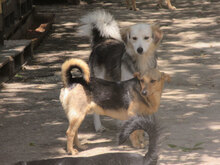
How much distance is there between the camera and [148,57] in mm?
6625

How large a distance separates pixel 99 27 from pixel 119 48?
0.41 m

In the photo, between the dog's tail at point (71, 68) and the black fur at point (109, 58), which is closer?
the dog's tail at point (71, 68)

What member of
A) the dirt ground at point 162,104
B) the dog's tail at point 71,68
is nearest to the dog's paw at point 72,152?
the dirt ground at point 162,104

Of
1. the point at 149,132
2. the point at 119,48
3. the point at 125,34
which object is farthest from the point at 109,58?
the point at 149,132

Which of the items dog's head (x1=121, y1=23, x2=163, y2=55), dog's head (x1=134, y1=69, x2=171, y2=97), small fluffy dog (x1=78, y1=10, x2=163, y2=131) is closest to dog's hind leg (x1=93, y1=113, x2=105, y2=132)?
small fluffy dog (x1=78, y1=10, x2=163, y2=131)

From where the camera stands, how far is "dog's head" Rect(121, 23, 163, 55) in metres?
6.48

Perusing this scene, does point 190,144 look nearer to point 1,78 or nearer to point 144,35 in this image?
point 144,35

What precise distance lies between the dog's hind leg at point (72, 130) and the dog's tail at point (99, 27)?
63.7 inches

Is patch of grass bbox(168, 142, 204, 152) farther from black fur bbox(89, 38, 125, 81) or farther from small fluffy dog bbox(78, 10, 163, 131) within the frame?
black fur bbox(89, 38, 125, 81)

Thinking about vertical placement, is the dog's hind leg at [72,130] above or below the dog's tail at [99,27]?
below

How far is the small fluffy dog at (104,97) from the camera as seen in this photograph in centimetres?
579

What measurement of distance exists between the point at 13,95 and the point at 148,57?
2.72m

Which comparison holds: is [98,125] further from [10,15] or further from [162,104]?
[10,15]

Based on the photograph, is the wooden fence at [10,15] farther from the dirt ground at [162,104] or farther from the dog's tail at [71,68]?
the dog's tail at [71,68]
